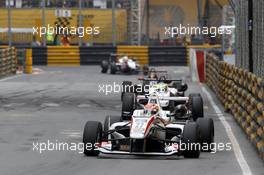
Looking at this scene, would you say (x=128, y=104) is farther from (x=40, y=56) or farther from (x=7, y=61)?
(x=40, y=56)

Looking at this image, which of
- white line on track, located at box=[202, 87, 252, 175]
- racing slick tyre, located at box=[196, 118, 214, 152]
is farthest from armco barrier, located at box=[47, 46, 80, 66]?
racing slick tyre, located at box=[196, 118, 214, 152]

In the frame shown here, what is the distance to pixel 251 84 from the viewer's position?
52.4 feet

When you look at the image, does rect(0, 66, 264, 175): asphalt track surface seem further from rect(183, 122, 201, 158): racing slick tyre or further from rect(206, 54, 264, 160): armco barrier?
rect(206, 54, 264, 160): armco barrier

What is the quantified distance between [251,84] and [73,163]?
4.27 meters

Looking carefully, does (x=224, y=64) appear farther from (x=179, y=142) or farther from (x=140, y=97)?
(x=179, y=142)

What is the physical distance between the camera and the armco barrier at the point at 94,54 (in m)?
44.3

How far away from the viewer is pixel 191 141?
43.7ft

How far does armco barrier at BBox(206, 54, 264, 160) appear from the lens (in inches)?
560

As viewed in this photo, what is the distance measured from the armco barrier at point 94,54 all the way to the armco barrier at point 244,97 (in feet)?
58.8

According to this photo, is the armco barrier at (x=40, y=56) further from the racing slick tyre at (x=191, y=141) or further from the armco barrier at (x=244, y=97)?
the racing slick tyre at (x=191, y=141)

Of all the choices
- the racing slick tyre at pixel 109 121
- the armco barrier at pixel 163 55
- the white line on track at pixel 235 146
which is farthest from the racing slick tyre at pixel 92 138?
the armco barrier at pixel 163 55

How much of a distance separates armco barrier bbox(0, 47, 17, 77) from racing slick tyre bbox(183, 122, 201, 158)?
2310cm

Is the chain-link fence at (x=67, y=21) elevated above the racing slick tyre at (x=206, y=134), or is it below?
above

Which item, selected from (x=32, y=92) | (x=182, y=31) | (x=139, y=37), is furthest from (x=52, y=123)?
(x=182, y=31)
